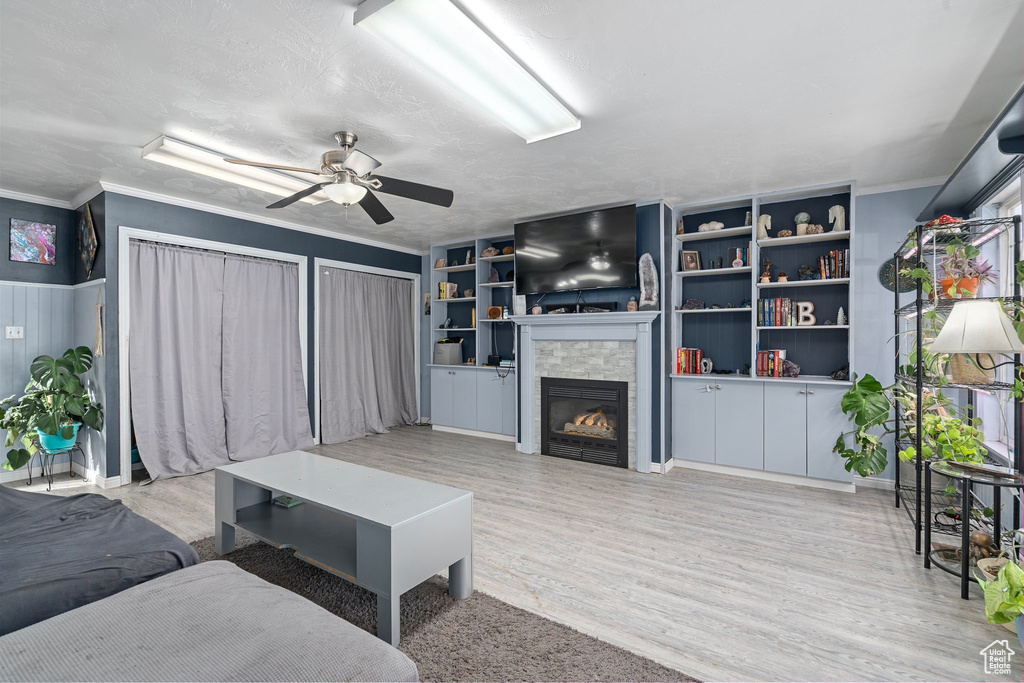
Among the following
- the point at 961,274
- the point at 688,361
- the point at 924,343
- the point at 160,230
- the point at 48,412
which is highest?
the point at 160,230

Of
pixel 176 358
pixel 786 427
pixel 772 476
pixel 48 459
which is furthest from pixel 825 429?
pixel 48 459

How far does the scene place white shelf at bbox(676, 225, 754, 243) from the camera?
13.8ft

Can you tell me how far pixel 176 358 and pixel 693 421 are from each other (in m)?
4.69

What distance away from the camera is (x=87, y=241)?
405 centimetres

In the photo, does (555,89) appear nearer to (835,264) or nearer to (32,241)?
(835,264)

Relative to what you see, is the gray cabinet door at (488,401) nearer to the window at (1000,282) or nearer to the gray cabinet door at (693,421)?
the gray cabinet door at (693,421)

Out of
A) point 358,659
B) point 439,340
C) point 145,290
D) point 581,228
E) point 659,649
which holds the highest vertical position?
point 581,228

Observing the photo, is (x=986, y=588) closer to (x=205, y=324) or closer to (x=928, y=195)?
(x=928, y=195)

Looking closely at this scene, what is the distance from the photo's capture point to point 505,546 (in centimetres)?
278

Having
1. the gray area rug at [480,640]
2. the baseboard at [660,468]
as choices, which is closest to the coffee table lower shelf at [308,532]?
the gray area rug at [480,640]

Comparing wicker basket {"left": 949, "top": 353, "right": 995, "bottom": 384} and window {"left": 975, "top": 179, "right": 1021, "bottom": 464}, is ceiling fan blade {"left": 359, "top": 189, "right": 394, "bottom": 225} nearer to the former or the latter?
wicker basket {"left": 949, "top": 353, "right": 995, "bottom": 384}

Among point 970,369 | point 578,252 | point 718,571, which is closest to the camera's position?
point 970,369

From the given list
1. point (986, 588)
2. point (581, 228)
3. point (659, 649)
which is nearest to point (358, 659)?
point (659, 649)

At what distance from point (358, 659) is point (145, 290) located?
424 cm
